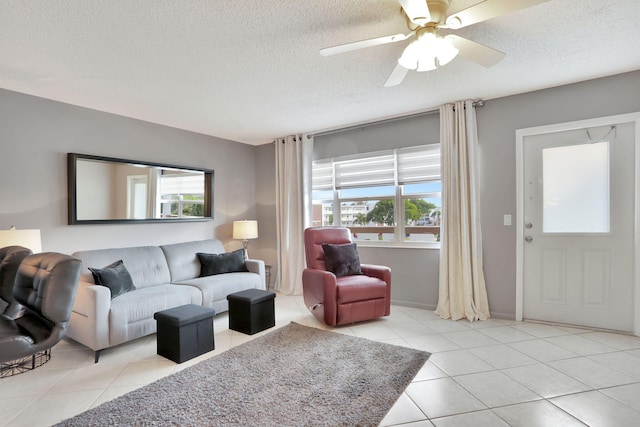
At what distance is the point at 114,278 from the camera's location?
286cm

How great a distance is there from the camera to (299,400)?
1940 mm

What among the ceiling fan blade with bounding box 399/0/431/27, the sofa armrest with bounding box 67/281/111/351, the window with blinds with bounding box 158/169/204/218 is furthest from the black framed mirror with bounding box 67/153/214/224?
the ceiling fan blade with bounding box 399/0/431/27

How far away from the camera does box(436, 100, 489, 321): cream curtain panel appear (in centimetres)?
344

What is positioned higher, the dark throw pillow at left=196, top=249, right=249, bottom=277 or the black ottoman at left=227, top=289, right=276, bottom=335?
the dark throw pillow at left=196, top=249, right=249, bottom=277

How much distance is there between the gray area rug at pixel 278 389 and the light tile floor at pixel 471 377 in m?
0.13

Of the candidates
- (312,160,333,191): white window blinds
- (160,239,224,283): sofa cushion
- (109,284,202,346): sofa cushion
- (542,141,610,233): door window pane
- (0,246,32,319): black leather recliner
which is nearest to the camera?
(0,246,32,319): black leather recliner

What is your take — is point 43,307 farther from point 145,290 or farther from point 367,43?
point 367,43

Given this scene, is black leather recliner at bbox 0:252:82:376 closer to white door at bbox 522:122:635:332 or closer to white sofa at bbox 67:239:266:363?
white sofa at bbox 67:239:266:363

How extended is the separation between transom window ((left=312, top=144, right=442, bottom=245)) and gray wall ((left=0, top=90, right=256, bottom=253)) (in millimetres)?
1856

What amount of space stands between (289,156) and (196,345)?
3.02m

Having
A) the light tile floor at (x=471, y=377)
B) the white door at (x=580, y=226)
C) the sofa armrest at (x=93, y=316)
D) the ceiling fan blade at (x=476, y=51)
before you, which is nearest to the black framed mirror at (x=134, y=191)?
the sofa armrest at (x=93, y=316)

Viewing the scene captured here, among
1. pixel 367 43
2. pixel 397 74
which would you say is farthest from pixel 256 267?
pixel 367 43

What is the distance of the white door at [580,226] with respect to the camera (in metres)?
2.91

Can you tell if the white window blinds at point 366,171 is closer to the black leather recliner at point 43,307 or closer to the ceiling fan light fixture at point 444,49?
the ceiling fan light fixture at point 444,49
